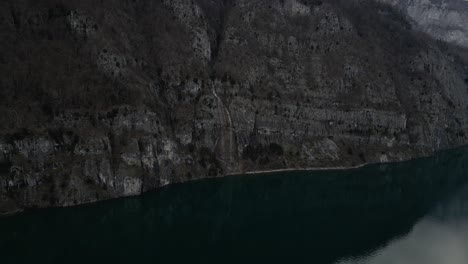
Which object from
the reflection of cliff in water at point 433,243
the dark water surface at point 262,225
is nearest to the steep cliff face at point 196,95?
the dark water surface at point 262,225

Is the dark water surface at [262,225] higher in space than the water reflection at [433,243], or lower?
higher

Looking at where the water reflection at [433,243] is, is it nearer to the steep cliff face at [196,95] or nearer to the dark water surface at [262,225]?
the dark water surface at [262,225]

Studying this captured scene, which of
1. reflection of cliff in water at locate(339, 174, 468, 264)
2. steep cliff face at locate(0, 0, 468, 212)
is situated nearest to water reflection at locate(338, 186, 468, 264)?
reflection of cliff in water at locate(339, 174, 468, 264)

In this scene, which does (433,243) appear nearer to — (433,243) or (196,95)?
(433,243)

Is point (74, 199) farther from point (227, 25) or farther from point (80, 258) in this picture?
point (227, 25)

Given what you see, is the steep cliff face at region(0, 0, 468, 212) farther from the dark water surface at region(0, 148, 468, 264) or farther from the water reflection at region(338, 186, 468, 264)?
the water reflection at region(338, 186, 468, 264)

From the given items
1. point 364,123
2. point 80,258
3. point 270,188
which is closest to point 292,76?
point 364,123
